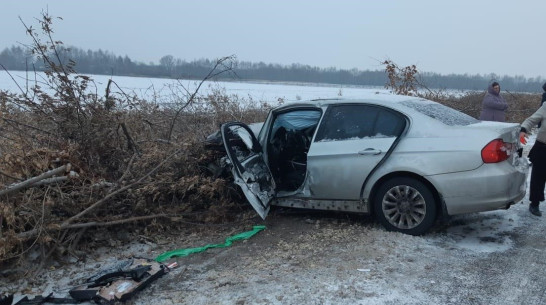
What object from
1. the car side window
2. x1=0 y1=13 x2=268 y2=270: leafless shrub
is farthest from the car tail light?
x1=0 y1=13 x2=268 y2=270: leafless shrub

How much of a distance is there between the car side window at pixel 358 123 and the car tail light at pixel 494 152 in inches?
35.6

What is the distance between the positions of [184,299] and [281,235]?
5.76 ft

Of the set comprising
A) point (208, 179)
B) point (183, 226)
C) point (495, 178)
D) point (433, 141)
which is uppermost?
point (433, 141)

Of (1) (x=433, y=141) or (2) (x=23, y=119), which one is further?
(2) (x=23, y=119)

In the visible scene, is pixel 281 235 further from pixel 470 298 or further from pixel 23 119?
pixel 23 119

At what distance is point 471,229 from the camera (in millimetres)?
5484

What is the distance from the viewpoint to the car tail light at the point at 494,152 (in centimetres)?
479

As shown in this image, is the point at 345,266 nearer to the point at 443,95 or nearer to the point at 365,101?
the point at 365,101

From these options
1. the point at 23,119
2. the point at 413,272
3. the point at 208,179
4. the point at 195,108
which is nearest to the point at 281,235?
the point at 208,179

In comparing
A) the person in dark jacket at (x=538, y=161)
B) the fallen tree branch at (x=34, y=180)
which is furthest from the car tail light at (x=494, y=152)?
the fallen tree branch at (x=34, y=180)

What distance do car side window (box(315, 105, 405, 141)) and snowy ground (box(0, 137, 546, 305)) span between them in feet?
3.55

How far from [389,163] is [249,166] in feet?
5.48

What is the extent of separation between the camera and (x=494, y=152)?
4805 mm

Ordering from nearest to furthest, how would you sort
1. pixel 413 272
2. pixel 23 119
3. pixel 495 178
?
pixel 413 272 < pixel 495 178 < pixel 23 119
